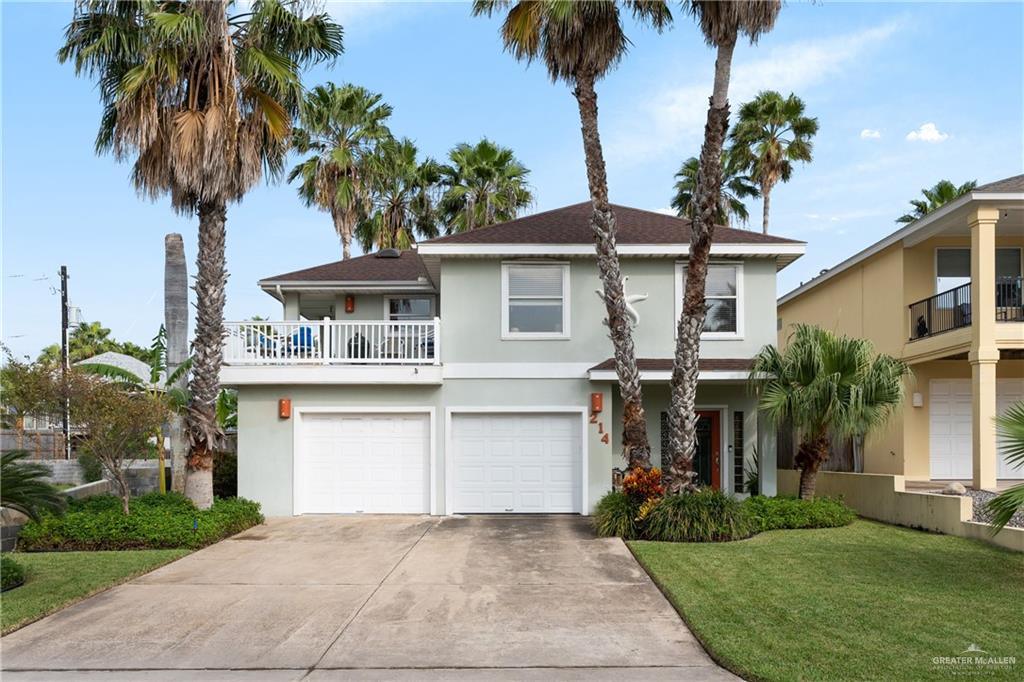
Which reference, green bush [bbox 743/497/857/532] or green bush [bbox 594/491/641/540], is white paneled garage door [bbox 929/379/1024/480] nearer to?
green bush [bbox 743/497/857/532]

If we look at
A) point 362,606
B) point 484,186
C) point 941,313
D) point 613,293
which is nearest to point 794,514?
point 613,293

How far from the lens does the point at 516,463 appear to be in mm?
16297

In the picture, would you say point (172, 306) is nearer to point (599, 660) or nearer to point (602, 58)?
point (602, 58)

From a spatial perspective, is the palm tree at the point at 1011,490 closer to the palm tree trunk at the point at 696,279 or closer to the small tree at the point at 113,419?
the palm tree trunk at the point at 696,279

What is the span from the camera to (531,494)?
53.2 ft

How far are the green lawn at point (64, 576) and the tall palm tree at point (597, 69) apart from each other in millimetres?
7464

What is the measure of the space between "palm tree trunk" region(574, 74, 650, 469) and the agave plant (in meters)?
8.53

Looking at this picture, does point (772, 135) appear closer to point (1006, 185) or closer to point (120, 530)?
point (1006, 185)

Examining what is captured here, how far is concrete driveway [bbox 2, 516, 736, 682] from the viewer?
6766 mm

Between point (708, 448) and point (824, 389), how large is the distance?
342 cm

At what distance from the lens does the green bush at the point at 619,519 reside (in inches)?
510

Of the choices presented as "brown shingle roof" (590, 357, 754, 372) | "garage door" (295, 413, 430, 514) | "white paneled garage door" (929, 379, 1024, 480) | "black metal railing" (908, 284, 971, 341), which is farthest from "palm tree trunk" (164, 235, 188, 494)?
"white paneled garage door" (929, 379, 1024, 480)

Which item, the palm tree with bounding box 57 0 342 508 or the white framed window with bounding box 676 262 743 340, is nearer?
the palm tree with bounding box 57 0 342 508

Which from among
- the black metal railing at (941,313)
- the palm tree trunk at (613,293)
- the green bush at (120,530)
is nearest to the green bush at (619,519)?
the palm tree trunk at (613,293)
